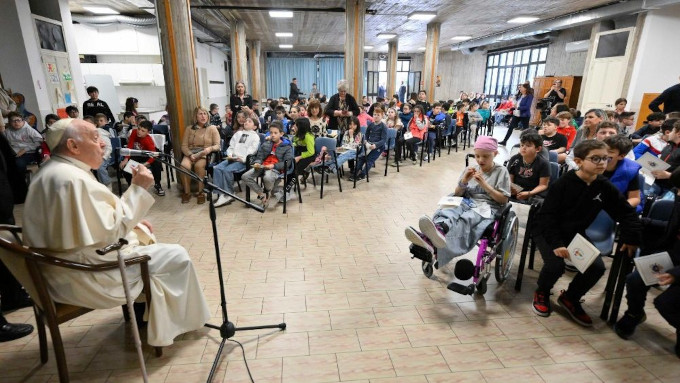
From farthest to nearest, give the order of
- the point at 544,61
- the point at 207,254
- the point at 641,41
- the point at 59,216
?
the point at 544,61 < the point at 641,41 < the point at 207,254 < the point at 59,216

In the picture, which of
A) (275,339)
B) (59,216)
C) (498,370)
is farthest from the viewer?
(275,339)

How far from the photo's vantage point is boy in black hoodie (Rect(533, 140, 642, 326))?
2.35 meters

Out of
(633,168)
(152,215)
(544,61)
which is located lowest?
(152,215)

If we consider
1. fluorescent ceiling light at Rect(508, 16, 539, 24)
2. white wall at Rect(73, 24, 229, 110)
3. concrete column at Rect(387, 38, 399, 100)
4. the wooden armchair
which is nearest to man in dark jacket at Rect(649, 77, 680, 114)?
fluorescent ceiling light at Rect(508, 16, 539, 24)

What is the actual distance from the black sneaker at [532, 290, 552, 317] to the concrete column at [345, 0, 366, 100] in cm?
697

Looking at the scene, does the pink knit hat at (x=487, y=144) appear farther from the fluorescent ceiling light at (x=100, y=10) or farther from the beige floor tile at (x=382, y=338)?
the fluorescent ceiling light at (x=100, y=10)

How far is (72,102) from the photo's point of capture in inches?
314

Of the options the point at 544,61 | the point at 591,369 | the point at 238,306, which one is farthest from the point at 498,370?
the point at 544,61

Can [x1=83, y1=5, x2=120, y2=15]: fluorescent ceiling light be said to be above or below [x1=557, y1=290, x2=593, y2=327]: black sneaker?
above

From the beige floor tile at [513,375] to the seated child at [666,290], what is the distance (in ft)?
2.65

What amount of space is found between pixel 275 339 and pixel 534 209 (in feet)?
6.98

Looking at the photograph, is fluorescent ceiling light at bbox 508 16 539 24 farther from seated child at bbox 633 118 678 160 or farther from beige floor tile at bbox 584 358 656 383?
beige floor tile at bbox 584 358 656 383

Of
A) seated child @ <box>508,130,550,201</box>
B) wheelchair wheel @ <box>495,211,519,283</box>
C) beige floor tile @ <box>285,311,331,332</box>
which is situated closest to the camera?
beige floor tile @ <box>285,311,331,332</box>

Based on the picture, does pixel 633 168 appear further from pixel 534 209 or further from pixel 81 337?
pixel 81 337
